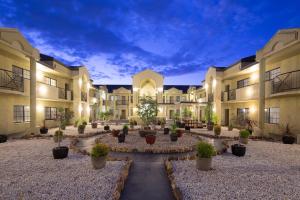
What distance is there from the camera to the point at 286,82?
15.6 metres

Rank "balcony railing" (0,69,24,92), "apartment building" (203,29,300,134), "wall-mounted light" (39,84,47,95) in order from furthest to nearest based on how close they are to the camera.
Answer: "wall-mounted light" (39,84,47,95), "balcony railing" (0,69,24,92), "apartment building" (203,29,300,134)

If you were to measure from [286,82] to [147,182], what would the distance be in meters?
15.6

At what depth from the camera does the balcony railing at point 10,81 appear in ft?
50.3

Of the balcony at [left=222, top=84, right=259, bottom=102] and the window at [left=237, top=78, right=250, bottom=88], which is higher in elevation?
the window at [left=237, top=78, right=250, bottom=88]

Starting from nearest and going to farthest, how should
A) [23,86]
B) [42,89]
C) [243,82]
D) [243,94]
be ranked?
[23,86] → [42,89] → [243,94] → [243,82]

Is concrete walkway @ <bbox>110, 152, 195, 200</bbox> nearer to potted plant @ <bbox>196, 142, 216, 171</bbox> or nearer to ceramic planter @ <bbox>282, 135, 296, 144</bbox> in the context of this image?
potted plant @ <bbox>196, 142, 216, 171</bbox>

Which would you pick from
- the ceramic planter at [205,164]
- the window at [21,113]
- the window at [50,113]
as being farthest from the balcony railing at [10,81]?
the ceramic planter at [205,164]

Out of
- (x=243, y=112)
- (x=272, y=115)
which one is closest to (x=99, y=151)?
(x=272, y=115)

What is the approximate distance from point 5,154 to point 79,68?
20439mm

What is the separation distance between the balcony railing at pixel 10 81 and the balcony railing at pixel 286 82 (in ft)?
76.8

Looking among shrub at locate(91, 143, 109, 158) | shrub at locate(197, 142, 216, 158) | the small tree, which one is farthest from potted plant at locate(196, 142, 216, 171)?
the small tree

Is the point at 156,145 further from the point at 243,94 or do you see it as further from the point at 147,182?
the point at 243,94

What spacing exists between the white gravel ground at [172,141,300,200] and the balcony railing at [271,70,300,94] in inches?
279

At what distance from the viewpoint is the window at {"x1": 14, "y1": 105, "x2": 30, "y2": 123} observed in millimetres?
17766
